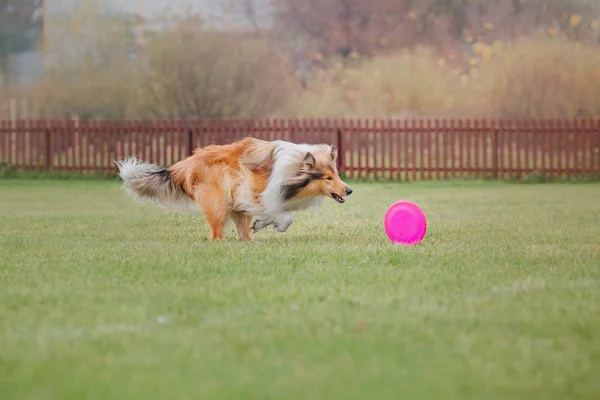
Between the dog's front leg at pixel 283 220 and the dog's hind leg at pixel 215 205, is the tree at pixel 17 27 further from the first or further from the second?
the dog's front leg at pixel 283 220

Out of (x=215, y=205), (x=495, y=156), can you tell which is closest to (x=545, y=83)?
(x=495, y=156)

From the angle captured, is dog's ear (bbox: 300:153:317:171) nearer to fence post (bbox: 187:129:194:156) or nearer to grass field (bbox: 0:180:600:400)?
grass field (bbox: 0:180:600:400)

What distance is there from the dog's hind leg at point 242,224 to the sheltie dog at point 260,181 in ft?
0.04

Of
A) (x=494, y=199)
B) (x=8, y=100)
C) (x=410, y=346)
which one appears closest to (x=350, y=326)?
(x=410, y=346)

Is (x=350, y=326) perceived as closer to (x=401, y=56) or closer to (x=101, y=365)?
(x=101, y=365)

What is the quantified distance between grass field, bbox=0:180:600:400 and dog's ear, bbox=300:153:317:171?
0.77 meters

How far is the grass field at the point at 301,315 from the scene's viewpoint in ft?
14.8

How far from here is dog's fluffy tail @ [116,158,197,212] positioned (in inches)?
440

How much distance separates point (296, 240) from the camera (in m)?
11.0

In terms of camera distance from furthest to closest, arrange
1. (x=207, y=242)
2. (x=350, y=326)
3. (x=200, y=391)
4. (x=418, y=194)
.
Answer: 1. (x=418, y=194)
2. (x=207, y=242)
3. (x=350, y=326)
4. (x=200, y=391)

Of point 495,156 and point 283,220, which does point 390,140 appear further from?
point 283,220

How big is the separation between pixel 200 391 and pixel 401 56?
37237mm

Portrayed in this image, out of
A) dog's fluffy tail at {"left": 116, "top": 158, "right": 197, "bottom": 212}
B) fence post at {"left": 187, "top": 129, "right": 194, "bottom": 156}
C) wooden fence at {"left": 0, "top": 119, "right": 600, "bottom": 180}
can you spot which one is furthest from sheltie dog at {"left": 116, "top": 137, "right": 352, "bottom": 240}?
fence post at {"left": 187, "top": 129, "right": 194, "bottom": 156}

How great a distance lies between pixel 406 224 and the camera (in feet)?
33.2
